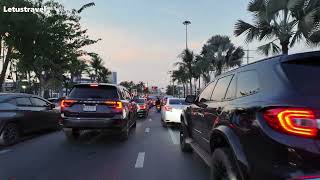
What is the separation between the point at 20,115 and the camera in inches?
495

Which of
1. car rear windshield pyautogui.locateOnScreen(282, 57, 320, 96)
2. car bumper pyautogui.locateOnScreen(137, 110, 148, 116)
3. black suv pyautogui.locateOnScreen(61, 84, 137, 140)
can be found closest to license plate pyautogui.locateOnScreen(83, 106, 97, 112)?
black suv pyautogui.locateOnScreen(61, 84, 137, 140)

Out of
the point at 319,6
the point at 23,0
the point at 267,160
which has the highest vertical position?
the point at 23,0

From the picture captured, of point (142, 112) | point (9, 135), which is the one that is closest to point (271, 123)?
point (9, 135)

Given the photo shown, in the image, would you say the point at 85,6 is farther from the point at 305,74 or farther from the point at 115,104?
the point at 305,74

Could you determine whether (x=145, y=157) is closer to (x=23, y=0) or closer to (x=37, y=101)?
(x=37, y=101)

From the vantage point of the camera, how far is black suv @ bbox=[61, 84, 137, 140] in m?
12.2

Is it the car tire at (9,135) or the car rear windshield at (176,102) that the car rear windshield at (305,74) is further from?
the car rear windshield at (176,102)

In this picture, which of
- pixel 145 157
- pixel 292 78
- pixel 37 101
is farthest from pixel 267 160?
pixel 37 101

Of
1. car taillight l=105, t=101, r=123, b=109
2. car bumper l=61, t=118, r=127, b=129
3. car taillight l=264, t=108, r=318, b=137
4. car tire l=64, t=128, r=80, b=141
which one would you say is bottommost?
car tire l=64, t=128, r=80, b=141

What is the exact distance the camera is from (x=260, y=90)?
457 cm

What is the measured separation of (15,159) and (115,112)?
3517 mm

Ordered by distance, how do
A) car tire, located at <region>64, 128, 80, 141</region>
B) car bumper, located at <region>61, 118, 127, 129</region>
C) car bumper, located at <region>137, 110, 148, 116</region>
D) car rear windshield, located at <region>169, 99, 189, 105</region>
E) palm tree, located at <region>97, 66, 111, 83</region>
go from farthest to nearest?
1. palm tree, located at <region>97, 66, 111, 83</region>
2. car bumper, located at <region>137, 110, 148, 116</region>
3. car rear windshield, located at <region>169, 99, 189, 105</region>
4. car tire, located at <region>64, 128, 80, 141</region>
5. car bumper, located at <region>61, 118, 127, 129</region>

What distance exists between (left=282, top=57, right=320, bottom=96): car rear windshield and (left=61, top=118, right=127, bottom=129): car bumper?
8407 millimetres

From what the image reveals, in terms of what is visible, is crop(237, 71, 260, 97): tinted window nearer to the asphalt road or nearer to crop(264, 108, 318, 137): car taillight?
crop(264, 108, 318, 137): car taillight
